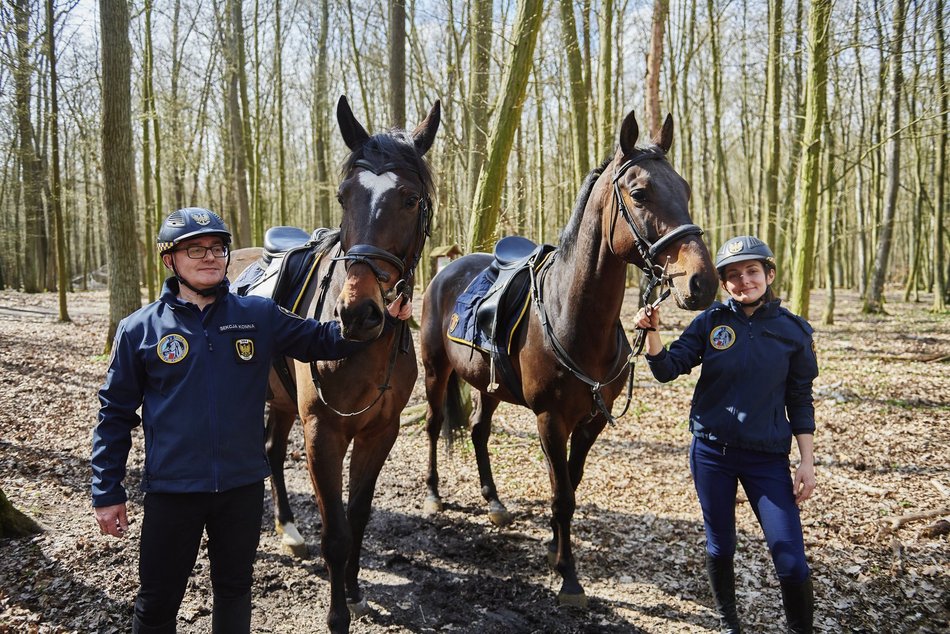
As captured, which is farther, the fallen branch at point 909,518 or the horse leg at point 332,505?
the fallen branch at point 909,518

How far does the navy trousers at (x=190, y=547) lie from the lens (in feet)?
6.46

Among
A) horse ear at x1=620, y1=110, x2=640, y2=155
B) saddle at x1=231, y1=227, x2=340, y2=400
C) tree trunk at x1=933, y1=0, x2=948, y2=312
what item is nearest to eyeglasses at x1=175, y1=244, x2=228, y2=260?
saddle at x1=231, y1=227, x2=340, y2=400

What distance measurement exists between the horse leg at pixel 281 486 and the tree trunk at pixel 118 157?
548 centimetres

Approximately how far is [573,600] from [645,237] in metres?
2.14

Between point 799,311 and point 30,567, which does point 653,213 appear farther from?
point 799,311

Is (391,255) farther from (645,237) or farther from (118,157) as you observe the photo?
(118,157)

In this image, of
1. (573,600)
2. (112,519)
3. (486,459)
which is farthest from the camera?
(486,459)

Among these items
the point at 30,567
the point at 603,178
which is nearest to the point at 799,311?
the point at 603,178

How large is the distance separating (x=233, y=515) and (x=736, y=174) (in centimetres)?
4384

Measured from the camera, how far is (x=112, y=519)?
1.96m

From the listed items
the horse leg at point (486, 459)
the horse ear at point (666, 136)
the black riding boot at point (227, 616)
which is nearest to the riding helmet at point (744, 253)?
the horse ear at point (666, 136)

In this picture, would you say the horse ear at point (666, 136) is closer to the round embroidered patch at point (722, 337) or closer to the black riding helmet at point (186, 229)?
the round embroidered patch at point (722, 337)

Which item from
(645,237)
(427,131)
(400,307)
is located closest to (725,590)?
(645,237)

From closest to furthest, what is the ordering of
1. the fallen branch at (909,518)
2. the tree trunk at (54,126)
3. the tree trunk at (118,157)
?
the fallen branch at (909,518) → the tree trunk at (118,157) → the tree trunk at (54,126)
